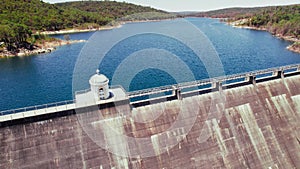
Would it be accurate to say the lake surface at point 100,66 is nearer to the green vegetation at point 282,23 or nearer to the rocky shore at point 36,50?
the rocky shore at point 36,50

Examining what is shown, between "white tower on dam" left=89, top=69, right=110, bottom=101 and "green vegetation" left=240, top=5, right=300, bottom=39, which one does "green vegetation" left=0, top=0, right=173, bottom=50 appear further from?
"green vegetation" left=240, top=5, right=300, bottom=39

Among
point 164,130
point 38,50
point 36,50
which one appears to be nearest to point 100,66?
point 38,50

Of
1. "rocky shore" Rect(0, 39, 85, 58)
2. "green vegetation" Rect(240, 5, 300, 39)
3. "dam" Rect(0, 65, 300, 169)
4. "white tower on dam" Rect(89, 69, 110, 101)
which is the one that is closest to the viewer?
"dam" Rect(0, 65, 300, 169)

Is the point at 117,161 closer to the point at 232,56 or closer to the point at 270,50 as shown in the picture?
the point at 232,56

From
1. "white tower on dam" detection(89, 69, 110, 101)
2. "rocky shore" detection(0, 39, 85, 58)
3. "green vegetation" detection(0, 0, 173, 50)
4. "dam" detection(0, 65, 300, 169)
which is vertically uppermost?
"green vegetation" detection(0, 0, 173, 50)

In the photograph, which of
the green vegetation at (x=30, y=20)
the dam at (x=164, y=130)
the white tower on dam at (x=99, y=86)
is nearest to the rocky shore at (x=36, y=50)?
the green vegetation at (x=30, y=20)

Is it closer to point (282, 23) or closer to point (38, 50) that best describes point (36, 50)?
point (38, 50)

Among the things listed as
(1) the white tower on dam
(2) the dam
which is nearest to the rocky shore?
(2) the dam
